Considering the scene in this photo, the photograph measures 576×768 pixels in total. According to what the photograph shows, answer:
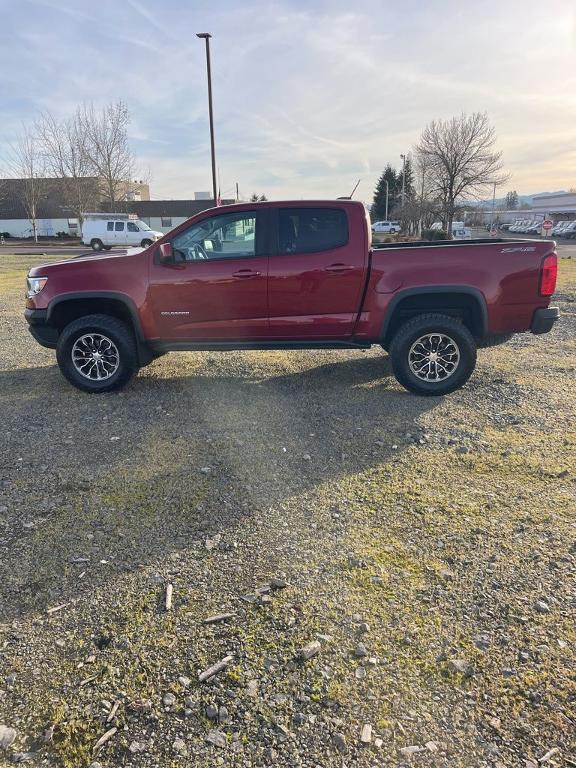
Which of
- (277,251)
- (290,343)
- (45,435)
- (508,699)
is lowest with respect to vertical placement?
(508,699)

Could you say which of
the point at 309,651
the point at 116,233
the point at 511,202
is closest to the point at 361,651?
the point at 309,651

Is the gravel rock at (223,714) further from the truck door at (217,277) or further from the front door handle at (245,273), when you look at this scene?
the front door handle at (245,273)

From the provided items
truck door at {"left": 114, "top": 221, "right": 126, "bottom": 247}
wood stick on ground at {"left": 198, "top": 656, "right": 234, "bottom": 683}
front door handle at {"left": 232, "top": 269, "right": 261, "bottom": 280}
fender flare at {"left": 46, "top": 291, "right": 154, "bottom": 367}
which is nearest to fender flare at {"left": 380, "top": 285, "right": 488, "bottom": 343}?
Answer: front door handle at {"left": 232, "top": 269, "right": 261, "bottom": 280}

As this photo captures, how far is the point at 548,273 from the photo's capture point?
4984mm

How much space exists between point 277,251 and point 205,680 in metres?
4.07

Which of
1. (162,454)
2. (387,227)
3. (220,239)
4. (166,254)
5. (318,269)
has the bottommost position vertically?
(162,454)

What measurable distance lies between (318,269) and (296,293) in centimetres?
32

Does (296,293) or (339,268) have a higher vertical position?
(339,268)

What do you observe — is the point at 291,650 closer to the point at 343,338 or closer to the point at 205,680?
the point at 205,680

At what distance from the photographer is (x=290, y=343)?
5473mm

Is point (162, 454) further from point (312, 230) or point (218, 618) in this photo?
point (312, 230)

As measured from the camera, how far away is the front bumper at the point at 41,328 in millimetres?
5488

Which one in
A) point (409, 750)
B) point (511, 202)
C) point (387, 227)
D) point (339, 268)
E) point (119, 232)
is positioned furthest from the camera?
point (511, 202)

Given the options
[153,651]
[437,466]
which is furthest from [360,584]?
[437,466]
